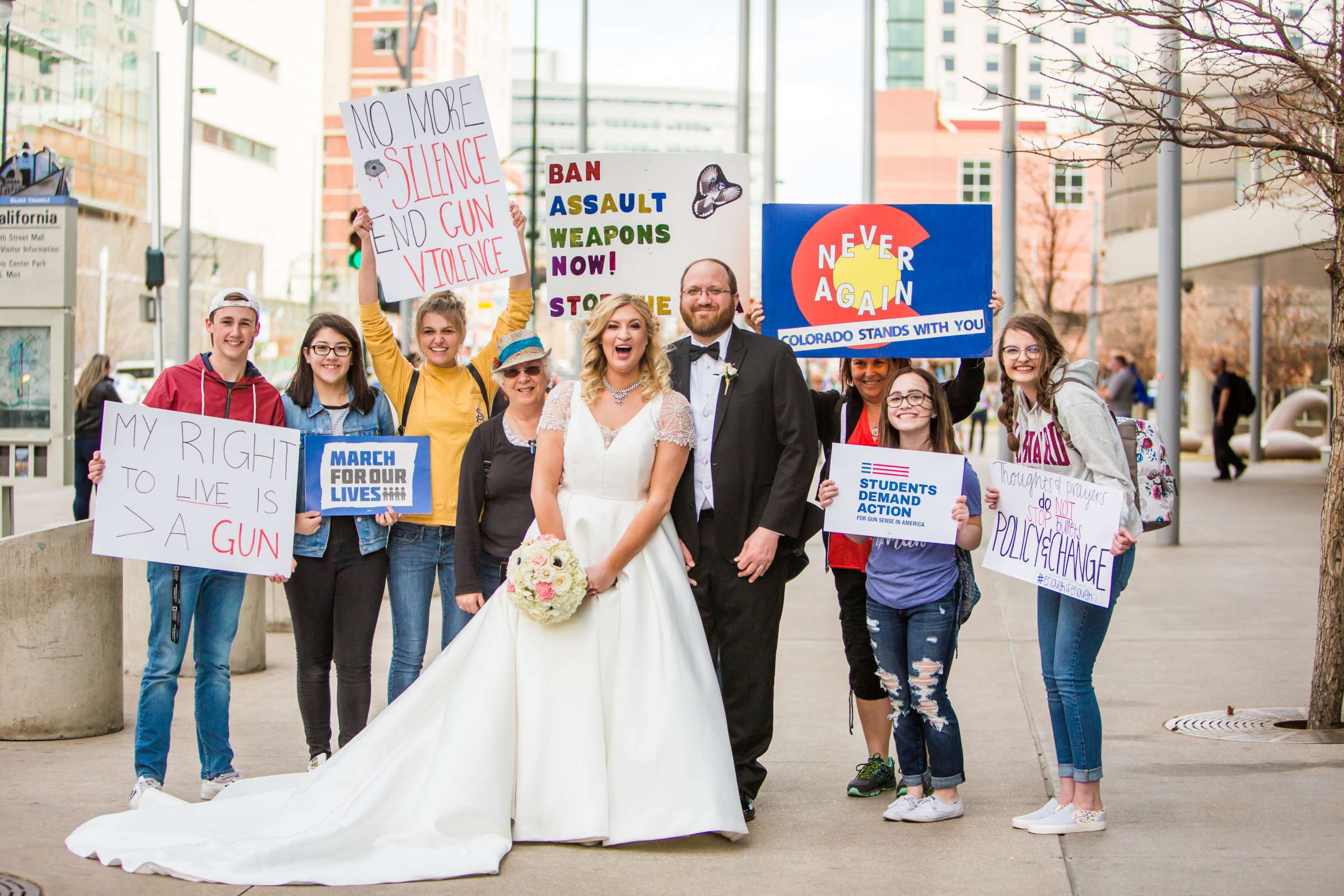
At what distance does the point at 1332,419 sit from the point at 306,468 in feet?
16.6

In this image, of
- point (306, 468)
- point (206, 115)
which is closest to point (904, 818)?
point (306, 468)

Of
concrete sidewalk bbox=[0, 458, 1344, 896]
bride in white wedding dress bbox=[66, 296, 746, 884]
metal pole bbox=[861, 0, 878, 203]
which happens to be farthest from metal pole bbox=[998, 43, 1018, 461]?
bride in white wedding dress bbox=[66, 296, 746, 884]

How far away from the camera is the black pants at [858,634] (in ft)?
21.0

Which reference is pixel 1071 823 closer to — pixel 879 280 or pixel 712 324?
pixel 712 324

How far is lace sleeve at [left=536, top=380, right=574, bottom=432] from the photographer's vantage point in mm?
5855

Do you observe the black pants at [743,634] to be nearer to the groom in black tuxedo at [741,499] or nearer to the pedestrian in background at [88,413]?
the groom in black tuxedo at [741,499]

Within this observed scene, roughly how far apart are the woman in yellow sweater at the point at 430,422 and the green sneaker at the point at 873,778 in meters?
1.85

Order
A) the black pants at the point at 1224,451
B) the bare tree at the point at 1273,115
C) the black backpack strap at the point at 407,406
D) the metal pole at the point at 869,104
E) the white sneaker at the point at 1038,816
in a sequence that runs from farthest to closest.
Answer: the black pants at the point at 1224,451 < the metal pole at the point at 869,104 < the bare tree at the point at 1273,115 < the black backpack strap at the point at 407,406 < the white sneaker at the point at 1038,816

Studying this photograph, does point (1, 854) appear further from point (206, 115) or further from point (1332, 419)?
point (206, 115)

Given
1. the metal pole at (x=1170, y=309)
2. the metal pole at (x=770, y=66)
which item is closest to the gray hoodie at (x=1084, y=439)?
the metal pole at (x=1170, y=309)

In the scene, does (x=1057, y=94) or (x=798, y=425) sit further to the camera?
(x=1057, y=94)

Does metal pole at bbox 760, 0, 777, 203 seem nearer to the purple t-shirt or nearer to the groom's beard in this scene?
the groom's beard

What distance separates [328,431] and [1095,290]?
160 feet

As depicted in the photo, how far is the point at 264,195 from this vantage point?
2859 inches
